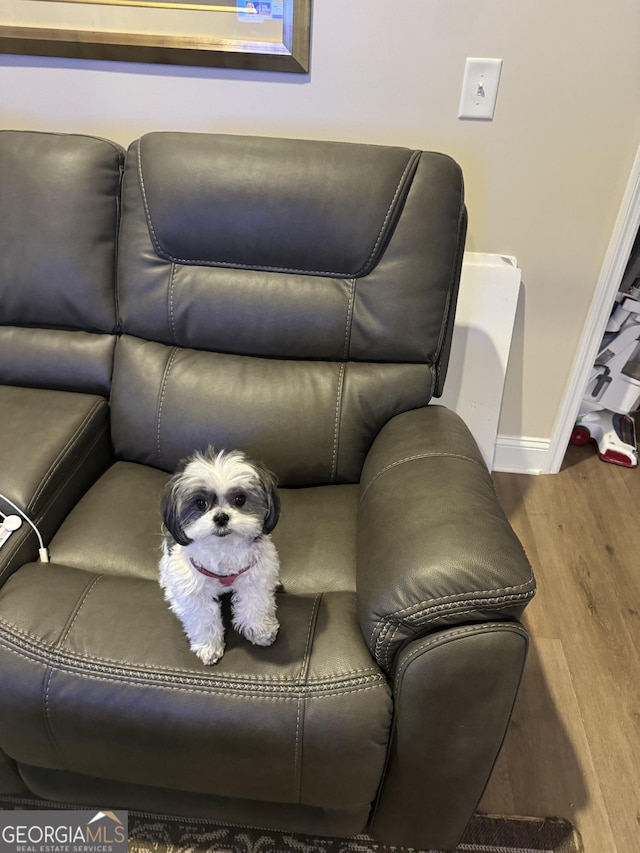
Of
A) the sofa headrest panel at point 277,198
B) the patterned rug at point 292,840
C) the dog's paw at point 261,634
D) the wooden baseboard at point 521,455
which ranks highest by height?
the sofa headrest panel at point 277,198

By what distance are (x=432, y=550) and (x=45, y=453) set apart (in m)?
0.83

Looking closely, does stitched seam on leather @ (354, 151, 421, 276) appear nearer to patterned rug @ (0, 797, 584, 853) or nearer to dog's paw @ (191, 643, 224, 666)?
dog's paw @ (191, 643, 224, 666)

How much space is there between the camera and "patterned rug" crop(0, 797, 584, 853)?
119 centimetres

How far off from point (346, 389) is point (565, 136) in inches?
36.0

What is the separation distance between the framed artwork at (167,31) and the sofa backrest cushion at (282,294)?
311mm

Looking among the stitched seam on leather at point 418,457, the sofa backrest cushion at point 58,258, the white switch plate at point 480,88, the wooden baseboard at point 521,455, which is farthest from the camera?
the wooden baseboard at point 521,455

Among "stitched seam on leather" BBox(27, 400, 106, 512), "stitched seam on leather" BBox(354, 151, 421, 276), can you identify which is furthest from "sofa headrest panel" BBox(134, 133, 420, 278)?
"stitched seam on leather" BBox(27, 400, 106, 512)

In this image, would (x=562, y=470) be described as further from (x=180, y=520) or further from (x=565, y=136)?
(x=180, y=520)

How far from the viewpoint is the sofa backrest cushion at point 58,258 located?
1.39m

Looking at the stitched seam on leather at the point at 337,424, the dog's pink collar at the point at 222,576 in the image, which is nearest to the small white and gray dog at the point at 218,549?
the dog's pink collar at the point at 222,576

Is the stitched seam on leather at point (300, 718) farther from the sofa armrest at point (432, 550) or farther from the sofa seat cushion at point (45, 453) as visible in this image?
the sofa seat cushion at point (45, 453)

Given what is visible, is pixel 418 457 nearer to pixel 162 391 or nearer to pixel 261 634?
pixel 261 634

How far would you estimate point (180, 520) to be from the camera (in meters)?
0.95

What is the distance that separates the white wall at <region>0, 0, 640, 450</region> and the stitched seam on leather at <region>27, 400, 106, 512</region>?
0.81 meters
